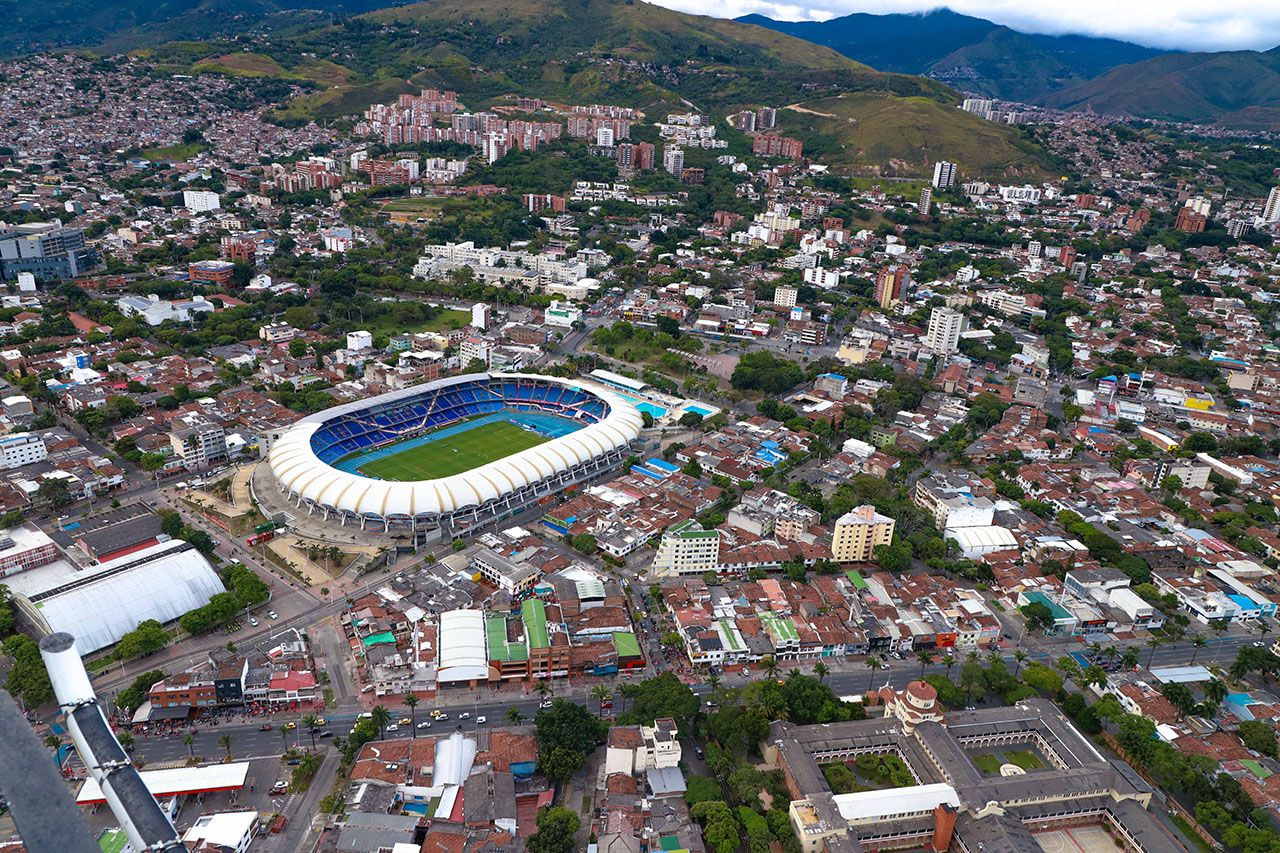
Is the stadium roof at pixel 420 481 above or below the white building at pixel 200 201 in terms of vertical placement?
below

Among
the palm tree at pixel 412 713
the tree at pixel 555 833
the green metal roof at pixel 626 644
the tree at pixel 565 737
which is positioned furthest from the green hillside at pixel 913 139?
the tree at pixel 555 833

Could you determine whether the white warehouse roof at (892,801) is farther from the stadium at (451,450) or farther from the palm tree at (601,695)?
the stadium at (451,450)

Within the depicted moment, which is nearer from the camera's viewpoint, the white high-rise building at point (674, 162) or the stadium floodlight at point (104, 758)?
the stadium floodlight at point (104, 758)

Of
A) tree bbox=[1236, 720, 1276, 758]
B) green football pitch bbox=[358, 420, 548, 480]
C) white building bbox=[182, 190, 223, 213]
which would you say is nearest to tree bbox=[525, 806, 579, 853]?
tree bbox=[1236, 720, 1276, 758]

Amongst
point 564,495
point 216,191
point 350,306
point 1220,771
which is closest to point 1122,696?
point 1220,771

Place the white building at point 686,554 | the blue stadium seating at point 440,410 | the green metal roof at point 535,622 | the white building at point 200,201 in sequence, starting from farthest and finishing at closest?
1. the white building at point 200,201
2. the blue stadium seating at point 440,410
3. the white building at point 686,554
4. the green metal roof at point 535,622

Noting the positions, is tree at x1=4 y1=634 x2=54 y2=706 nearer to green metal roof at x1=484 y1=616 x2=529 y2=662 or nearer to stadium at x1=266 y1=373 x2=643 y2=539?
stadium at x1=266 y1=373 x2=643 y2=539

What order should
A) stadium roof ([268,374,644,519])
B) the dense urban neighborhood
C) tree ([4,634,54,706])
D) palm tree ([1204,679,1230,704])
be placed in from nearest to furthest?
the dense urban neighborhood → tree ([4,634,54,706]) → palm tree ([1204,679,1230,704]) → stadium roof ([268,374,644,519])
